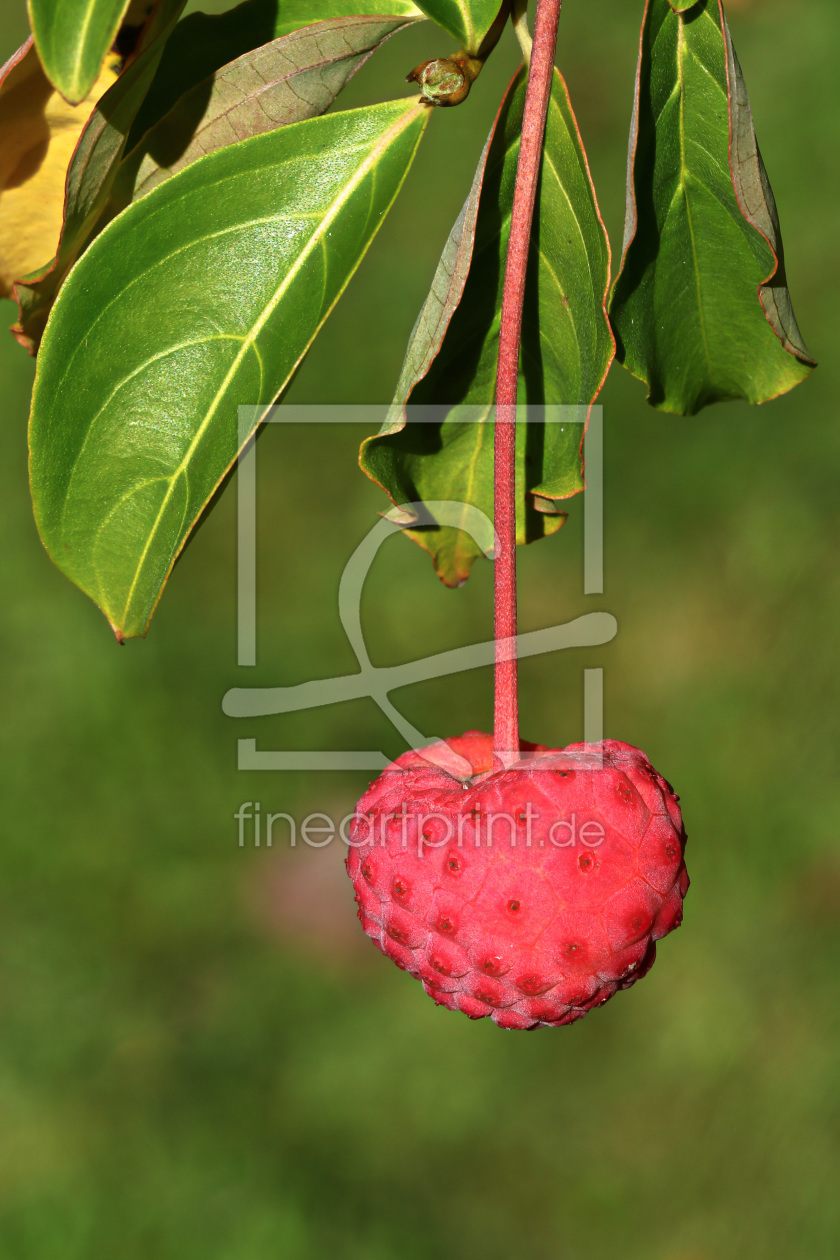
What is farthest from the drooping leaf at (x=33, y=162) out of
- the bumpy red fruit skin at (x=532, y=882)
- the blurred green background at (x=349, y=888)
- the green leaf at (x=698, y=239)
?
the blurred green background at (x=349, y=888)

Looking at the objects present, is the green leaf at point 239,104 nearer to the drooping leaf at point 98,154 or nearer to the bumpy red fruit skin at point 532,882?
the drooping leaf at point 98,154

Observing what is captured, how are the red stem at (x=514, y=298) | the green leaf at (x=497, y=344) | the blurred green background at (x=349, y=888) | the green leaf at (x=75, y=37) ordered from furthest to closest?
1. the blurred green background at (x=349, y=888)
2. the green leaf at (x=497, y=344)
3. the red stem at (x=514, y=298)
4. the green leaf at (x=75, y=37)

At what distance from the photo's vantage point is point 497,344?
935 mm

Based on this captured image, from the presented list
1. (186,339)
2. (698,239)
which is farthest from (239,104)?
(698,239)

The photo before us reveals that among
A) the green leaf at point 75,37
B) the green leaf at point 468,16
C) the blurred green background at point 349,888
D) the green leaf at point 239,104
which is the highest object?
the green leaf at point 468,16

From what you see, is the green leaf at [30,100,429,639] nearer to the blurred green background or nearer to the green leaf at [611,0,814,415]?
the green leaf at [611,0,814,415]

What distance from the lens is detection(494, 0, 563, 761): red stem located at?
0.71 metres

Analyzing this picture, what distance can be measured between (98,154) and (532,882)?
0.55 metres

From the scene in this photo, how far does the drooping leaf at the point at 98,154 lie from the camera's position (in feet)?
2.39

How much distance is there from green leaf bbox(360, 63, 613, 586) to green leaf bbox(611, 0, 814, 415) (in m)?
0.04

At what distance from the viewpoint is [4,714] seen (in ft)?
7.86

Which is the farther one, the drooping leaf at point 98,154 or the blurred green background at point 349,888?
the blurred green background at point 349,888

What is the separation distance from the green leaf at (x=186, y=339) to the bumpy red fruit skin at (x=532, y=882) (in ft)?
0.84

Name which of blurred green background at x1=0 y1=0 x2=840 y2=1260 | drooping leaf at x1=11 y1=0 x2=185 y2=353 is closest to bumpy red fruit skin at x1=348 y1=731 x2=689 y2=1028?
drooping leaf at x1=11 y1=0 x2=185 y2=353
